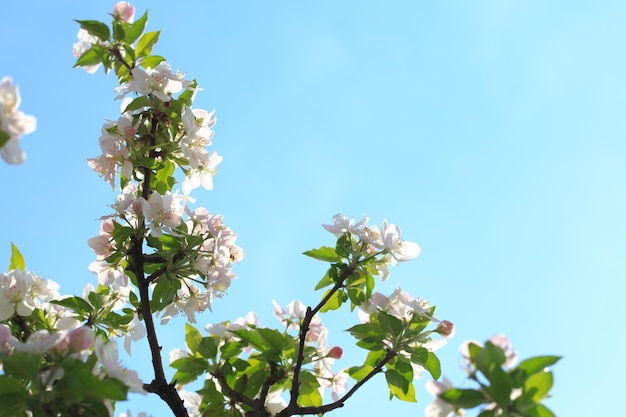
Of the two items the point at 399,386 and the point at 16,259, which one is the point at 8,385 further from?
the point at 399,386

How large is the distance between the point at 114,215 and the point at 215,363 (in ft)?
2.48

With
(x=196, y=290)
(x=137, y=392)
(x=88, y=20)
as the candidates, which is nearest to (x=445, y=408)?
(x=137, y=392)

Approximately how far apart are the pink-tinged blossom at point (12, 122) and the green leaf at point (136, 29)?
138cm

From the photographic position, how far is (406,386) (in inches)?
106

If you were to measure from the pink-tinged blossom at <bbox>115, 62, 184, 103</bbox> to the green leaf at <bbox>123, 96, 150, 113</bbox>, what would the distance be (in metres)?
0.02

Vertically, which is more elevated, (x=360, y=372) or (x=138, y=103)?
(x=138, y=103)

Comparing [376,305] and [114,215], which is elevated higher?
[114,215]

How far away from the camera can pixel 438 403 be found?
182 centimetres

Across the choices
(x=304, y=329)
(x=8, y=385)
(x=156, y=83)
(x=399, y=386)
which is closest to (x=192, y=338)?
(x=304, y=329)

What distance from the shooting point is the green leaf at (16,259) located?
2842 millimetres

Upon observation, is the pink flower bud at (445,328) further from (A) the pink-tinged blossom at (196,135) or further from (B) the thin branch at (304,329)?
(A) the pink-tinged blossom at (196,135)

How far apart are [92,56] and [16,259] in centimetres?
90

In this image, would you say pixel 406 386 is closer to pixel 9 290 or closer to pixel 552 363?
pixel 552 363

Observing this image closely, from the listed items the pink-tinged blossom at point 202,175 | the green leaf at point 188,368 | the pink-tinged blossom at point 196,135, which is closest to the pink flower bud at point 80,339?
the green leaf at point 188,368
